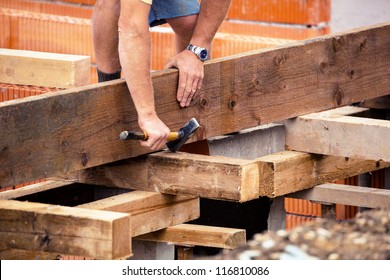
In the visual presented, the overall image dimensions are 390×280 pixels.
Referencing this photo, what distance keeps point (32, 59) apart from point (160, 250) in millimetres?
1695

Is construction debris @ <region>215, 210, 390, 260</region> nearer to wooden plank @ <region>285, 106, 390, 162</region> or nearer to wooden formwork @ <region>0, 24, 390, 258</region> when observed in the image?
wooden formwork @ <region>0, 24, 390, 258</region>

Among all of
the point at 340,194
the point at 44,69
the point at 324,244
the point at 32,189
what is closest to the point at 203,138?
the point at 32,189

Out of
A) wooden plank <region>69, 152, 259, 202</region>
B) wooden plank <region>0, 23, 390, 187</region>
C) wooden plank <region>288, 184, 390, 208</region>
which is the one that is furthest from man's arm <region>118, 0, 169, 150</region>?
wooden plank <region>288, 184, 390, 208</region>

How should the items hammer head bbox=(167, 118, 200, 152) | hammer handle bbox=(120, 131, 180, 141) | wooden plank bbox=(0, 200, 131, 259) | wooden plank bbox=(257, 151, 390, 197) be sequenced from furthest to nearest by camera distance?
wooden plank bbox=(257, 151, 390, 197) → hammer head bbox=(167, 118, 200, 152) → hammer handle bbox=(120, 131, 180, 141) → wooden plank bbox=(0, 200, 131, 259)

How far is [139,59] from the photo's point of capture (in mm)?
5207

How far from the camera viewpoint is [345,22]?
843cm

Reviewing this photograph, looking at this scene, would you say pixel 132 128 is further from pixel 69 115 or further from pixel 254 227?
pixel 254 227

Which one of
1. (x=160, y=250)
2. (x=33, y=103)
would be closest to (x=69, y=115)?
(x=33, y=103)

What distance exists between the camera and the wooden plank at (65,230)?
15.3 ft

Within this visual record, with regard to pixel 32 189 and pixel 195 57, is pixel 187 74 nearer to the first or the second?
pixel 195 57

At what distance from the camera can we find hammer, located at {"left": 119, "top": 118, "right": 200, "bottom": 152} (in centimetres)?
518

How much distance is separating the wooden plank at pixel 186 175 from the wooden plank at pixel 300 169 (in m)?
0.16

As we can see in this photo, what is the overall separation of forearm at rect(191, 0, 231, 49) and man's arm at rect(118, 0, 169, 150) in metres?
0.48
